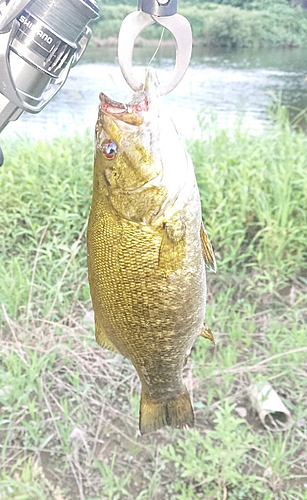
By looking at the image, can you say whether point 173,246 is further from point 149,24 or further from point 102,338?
point 149,24

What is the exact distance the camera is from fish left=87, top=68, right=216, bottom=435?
101 cm

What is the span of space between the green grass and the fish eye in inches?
52.3

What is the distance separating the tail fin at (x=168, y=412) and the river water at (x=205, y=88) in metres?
3.50

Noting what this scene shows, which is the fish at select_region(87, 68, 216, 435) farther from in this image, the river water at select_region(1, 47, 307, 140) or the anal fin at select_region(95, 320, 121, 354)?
the river water at select_region(1, 47, 307, 140)

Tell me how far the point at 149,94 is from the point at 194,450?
1.61 metres

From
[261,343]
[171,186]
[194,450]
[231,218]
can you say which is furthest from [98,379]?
[171,186]

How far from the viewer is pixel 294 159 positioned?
3295 mm

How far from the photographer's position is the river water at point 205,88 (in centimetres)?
531

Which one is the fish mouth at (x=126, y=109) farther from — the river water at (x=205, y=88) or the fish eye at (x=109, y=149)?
the river water at (x=205, y=88)

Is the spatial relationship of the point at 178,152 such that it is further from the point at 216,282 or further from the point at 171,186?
the point at 216,282

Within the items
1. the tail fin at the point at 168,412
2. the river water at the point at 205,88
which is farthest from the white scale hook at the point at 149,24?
the river water at the point at 205,88

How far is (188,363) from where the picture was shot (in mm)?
2521

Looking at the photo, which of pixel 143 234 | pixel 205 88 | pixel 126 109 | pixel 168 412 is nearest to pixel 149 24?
pixel 126 109

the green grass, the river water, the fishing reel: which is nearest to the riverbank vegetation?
the green grass
